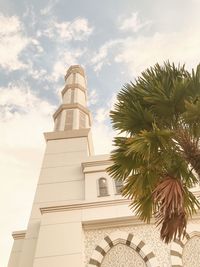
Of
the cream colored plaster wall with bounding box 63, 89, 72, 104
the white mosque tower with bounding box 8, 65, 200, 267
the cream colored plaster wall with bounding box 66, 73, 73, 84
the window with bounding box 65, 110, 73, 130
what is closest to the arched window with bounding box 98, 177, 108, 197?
the white mosque tower with bounding box 8, 65, 200, 267

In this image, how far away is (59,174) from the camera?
13.7 metres

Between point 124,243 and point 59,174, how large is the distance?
5.01 metres

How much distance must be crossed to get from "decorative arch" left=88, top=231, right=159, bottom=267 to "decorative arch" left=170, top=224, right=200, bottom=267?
0.56 metres

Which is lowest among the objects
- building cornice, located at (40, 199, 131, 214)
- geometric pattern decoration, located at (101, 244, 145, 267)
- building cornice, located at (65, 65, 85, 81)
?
geometric pattern decoration, located at (101, 244, 145, 267)

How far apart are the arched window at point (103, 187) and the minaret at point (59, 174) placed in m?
0.73

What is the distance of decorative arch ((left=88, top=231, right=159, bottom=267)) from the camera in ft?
30.5

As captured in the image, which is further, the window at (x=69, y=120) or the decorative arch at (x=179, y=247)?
the window at (x=69, y=120)

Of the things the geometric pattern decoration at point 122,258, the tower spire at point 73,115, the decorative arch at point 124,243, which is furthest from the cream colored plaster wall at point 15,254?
the tower spire at point 73,115

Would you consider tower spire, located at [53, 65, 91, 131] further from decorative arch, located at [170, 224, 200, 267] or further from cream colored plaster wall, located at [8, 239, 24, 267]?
decorative arch, located at [170, 224, 200, 267]

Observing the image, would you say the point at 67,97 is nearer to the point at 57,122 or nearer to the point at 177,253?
the point at 57,122

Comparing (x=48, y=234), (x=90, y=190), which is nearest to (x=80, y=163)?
(x=90, y=190)

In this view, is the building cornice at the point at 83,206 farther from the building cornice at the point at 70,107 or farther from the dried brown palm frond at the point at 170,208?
the building cornice at the point at 70,107

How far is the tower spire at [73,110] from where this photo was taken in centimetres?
1812

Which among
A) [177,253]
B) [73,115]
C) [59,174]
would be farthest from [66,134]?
[177,253]
